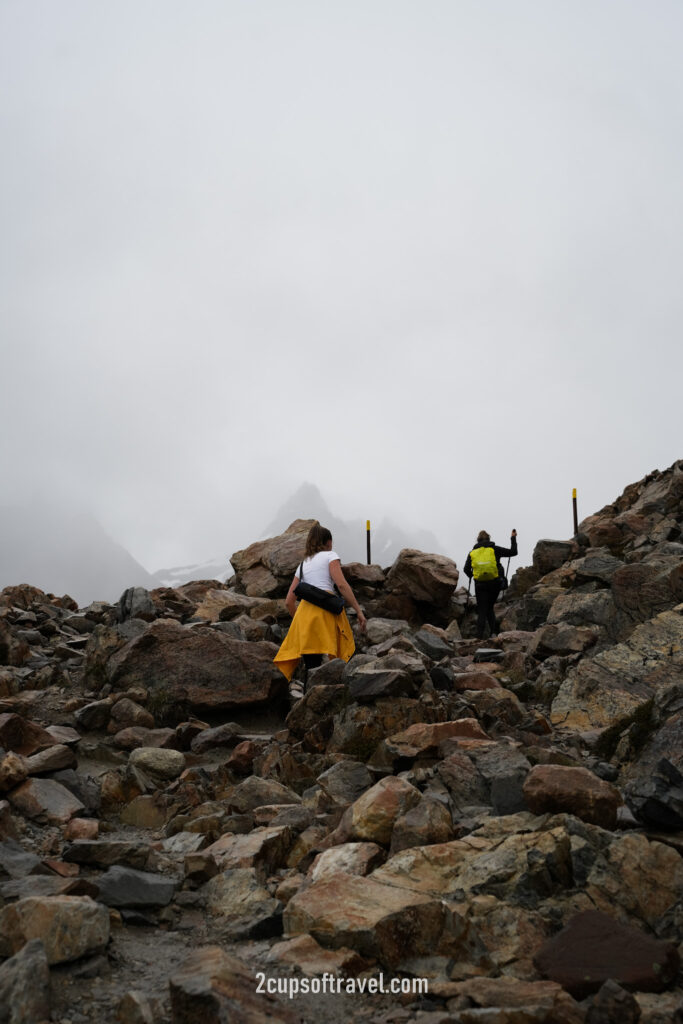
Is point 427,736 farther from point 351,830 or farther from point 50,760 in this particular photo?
point 50,760

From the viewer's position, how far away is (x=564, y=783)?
4898 mm

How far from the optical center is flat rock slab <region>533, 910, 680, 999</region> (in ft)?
11.2

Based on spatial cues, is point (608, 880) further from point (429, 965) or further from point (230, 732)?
point (230, 732)

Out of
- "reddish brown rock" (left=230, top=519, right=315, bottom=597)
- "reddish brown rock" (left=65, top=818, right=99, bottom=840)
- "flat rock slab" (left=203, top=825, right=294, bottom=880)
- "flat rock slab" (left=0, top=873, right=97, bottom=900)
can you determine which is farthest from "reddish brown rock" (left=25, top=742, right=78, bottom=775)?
"reddish brown rock" (left=230, top=519, right=315, bottom=597)

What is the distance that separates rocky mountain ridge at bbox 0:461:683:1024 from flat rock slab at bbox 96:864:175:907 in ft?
0.05

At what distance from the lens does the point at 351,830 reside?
5.26 m

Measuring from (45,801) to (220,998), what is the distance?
150 inches

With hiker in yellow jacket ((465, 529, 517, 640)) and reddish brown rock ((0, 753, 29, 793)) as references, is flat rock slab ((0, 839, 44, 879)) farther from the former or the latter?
hiker in yellow jacket ((465, 529, 517, 640))

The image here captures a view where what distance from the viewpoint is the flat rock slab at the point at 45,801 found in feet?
21.0

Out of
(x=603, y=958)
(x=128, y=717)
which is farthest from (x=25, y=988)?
(x=128, y=717)

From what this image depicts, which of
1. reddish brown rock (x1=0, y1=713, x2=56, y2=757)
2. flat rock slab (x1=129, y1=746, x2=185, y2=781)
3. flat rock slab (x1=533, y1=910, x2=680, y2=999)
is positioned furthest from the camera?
flat rock slab (x1=129, y1=746, x2=185, y2=781)

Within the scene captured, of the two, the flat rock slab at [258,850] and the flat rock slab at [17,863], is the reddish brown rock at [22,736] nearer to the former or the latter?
the flat rock slab at [17,863]

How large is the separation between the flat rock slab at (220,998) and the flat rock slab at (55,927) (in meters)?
0.63

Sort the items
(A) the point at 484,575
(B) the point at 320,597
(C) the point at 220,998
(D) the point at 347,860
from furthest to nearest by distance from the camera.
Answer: (A) the point at 484,575
(B) the point at 320,597
(D) the point at 347,860
(C) the point at 220,998
